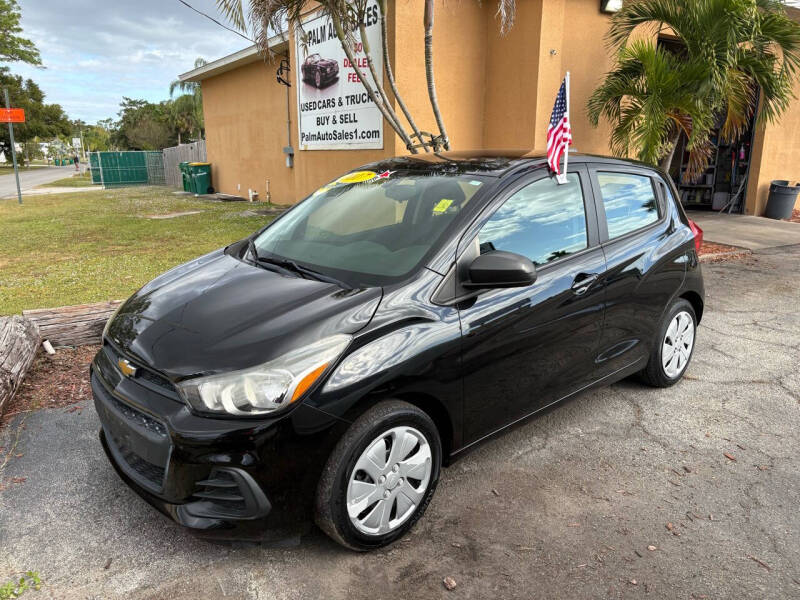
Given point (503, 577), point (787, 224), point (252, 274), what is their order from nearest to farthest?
1. point (503, 577)
2. point (252, 274)
3. point (787, 224)

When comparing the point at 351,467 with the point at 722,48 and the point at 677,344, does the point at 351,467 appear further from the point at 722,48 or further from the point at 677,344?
the point at 722,48

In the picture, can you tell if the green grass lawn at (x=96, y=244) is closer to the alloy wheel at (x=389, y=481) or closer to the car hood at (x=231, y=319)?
the car hood at (x=231, y=319)

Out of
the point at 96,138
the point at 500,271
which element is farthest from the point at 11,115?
the point at 96,138

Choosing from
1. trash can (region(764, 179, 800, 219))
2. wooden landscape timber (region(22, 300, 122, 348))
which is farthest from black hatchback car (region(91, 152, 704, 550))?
trash can (region(764, 179, 800, 219))

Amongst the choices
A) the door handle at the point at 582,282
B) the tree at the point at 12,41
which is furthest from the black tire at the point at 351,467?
the tree at the point at 12,41

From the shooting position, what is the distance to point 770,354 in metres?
4.97

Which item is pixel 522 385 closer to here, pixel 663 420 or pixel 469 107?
pixel 663 420

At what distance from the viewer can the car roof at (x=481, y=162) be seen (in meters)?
3.22

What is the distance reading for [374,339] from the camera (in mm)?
2436

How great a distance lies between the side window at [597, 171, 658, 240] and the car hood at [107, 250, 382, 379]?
5.81ft

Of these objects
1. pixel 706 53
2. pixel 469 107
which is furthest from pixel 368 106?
pixel 706 53

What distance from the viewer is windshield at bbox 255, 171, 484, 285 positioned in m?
2.84

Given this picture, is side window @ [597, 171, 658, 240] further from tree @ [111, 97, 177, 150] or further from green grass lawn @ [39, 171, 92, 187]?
tree @ [111, 97, 177, 150]

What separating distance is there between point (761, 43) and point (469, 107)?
174 inches
